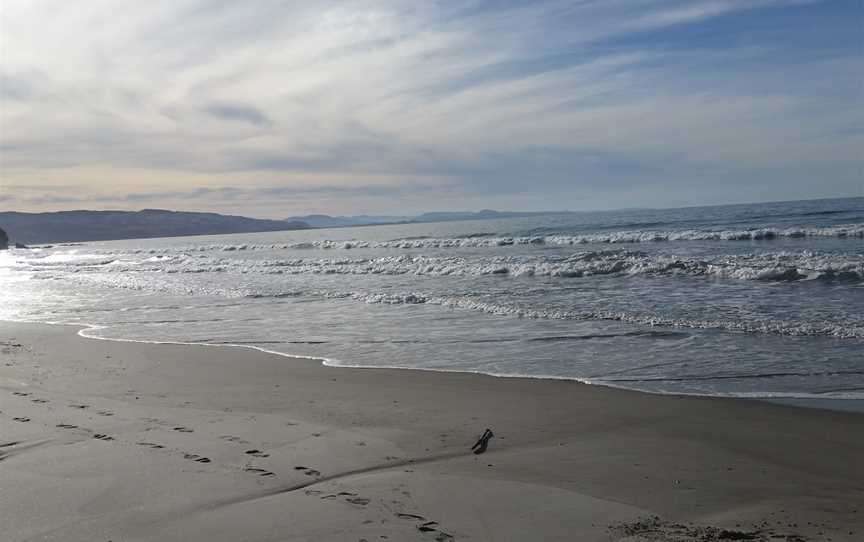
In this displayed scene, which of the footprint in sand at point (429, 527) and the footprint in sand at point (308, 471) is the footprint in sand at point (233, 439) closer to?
the footprint in sand at point (308, 471)

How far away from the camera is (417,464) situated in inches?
182

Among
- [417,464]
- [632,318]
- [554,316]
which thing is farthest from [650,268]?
[417,464]

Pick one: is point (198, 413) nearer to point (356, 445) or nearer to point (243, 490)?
point (356, 445)

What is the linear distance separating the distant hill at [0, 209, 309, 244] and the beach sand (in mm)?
170978

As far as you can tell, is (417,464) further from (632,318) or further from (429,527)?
(632,318)

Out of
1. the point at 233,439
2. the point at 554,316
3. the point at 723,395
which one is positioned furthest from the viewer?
the point at 554,316

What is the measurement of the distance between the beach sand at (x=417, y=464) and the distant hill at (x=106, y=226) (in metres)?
171

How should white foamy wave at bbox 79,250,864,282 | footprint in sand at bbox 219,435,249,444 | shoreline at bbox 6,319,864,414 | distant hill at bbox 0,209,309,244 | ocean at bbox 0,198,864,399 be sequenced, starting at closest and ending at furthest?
footprint in sand at bbox 219,435,249,444 → shoreline at bbox 6,319,864,414 → ocean at bbox 0,198,864,399 → white foamy wave at bbox 79,250,864,282 → distant hill at bbox 0,209,309,244

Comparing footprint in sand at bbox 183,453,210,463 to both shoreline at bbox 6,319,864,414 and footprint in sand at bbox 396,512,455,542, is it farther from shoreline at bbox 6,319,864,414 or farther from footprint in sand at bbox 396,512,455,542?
shoreline at bbox 6,319,864,414

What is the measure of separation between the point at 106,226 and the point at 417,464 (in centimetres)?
19660

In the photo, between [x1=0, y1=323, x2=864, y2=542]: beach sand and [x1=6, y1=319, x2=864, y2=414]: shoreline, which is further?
[x1=6, y1=319, x2=864, y2=414]: shoreline

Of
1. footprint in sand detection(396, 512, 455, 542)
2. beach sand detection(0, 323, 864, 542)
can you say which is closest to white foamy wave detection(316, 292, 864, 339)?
beach sand detection(0, 323, 864, 542)

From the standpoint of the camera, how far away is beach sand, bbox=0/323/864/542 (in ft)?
11.5

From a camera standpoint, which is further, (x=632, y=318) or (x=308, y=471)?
(x=632, y=318)
